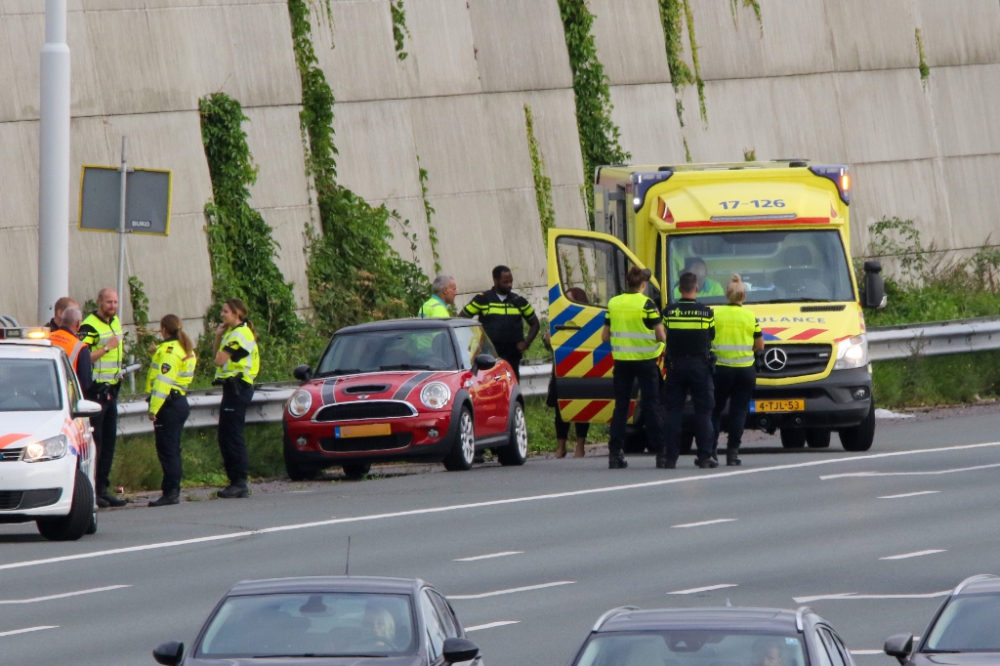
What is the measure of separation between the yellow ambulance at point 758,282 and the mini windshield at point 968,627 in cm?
1157

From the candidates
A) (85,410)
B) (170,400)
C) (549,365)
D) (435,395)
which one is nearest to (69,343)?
(170,400)

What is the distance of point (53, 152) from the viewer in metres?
18.8

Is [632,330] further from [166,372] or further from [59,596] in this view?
[59,596]

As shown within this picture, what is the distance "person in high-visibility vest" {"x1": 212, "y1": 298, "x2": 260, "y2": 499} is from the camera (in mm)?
17859

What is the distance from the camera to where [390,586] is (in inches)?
302

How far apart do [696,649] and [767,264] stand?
1373 cm

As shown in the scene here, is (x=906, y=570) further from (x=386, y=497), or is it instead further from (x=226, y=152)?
(x=226, y=152)

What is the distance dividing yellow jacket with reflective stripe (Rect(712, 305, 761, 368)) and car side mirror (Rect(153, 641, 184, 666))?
11.7 metres

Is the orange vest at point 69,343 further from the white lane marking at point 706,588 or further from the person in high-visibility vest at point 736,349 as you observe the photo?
the white lane marking at point 706,588

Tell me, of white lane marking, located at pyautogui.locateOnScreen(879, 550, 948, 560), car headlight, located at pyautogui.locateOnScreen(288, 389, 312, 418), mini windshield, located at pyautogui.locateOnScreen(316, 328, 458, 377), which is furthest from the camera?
mini windshield, located at pyautogui.locateOnScreen(316, 328, 458, 377)

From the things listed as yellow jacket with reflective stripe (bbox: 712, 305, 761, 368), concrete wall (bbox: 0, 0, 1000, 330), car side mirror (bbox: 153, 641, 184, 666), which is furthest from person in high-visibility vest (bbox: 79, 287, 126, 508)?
car side mirror (bbox: 153, 641, 184, 666)

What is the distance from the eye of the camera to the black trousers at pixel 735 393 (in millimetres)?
18750

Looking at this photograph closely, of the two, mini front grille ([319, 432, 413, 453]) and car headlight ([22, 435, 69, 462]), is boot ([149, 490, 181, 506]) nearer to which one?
mini front grille ([319, 432, 413, 453])

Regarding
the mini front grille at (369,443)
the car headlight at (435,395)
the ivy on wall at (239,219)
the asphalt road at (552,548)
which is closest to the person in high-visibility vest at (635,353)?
the asphalt road at (552,548)
